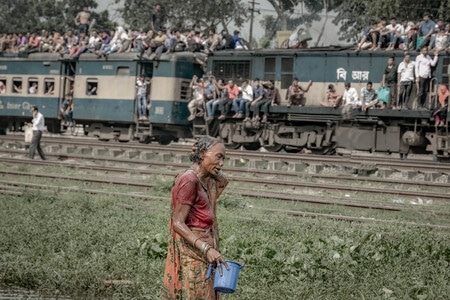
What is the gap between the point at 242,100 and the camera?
84.8ft

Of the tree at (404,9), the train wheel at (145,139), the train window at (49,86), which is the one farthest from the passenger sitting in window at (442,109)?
the train window at (49,86)

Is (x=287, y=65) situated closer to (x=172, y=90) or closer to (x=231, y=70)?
(x=231, y=70)

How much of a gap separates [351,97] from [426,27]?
117 inches

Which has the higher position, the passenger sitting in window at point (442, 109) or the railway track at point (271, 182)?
the passenger sitting in window at point (442, 109)

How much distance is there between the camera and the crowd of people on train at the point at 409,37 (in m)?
22.3

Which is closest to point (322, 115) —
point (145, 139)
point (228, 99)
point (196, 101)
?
point (228, 99)

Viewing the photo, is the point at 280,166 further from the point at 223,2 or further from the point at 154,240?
the point at 223,2

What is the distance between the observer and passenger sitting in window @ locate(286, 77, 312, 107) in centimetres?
2527

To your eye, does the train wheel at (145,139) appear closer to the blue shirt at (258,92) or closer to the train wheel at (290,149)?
the blue shirt at (258,92)

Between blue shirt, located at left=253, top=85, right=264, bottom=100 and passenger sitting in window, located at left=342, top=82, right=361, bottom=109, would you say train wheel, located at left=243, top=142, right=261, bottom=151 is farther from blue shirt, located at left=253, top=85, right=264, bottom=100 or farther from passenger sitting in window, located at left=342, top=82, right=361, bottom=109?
passenger sitting in window, located at left=342, top=82, right=361, bottom=109

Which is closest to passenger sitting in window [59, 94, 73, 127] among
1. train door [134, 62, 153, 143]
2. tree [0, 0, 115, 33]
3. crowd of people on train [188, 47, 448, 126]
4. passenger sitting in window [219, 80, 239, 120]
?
train door [134, 62, 153, 143]

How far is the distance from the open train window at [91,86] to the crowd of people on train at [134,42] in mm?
1047

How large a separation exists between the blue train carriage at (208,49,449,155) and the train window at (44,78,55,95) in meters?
7.11

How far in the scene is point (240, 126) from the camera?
2644cm
